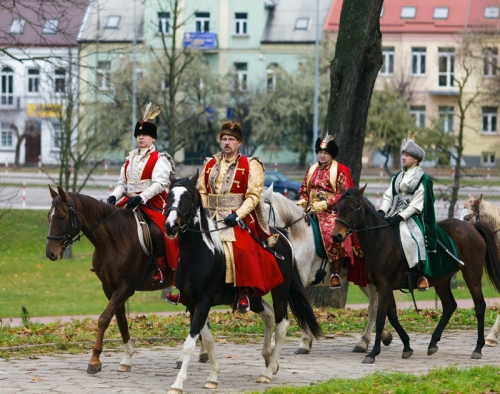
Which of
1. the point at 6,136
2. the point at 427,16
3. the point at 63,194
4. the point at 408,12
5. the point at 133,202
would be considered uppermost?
the point at 408,12

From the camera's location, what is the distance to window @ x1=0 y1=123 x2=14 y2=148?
61438mm

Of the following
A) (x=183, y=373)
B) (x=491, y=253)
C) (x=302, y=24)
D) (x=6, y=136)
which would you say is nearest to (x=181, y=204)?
(x=183, y=373)

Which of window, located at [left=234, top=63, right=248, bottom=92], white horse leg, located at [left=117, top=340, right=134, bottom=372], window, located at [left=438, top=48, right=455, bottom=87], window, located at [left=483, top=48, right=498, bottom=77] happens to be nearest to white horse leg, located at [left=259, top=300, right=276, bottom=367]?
white horse leg, located at [left=117, top=340, right=134, bottom=372]

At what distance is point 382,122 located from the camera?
47.8 metres

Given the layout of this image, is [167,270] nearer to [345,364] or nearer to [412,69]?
[345,364]

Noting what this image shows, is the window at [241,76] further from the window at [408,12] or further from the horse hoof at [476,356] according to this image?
the horse hoof at [476,356]

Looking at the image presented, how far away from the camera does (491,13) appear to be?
5666 cm

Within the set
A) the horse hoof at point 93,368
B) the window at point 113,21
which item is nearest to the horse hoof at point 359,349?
the horse hoof at point 93,368

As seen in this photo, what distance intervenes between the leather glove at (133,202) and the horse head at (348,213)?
2.22 metres

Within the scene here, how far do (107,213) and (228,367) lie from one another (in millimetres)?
2151

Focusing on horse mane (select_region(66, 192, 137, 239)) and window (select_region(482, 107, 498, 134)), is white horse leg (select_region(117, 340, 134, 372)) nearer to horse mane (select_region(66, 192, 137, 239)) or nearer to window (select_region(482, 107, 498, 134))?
horse mane (select_region(66, 192, 137, 239))

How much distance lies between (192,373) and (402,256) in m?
2.95

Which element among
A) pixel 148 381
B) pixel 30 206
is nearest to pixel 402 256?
pixel 148 381

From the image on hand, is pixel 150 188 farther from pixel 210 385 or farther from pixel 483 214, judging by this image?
pixel 483 214
